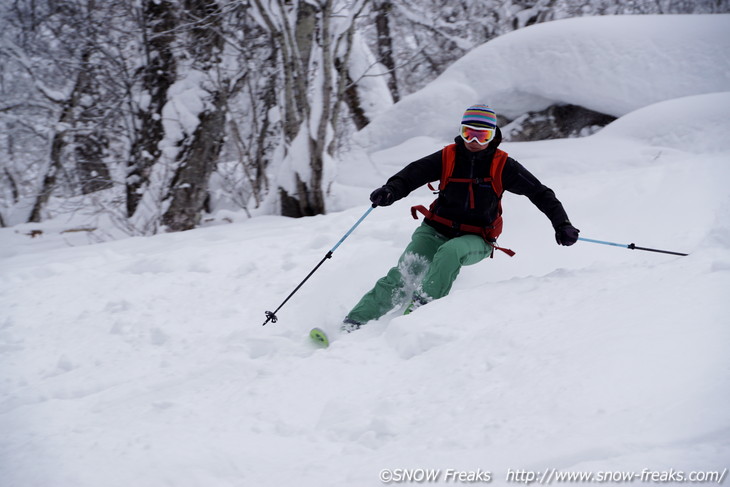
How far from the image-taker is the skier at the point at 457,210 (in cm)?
327

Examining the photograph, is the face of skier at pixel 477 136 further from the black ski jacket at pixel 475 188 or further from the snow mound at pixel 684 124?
the snow mound at pixel 684 124

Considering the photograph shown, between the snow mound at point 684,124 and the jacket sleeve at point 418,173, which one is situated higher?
the jacket sleeve at point 418,173

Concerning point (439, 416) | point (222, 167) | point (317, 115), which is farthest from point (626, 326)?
point (222, 167)

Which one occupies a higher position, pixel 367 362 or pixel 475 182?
pixel 475 182

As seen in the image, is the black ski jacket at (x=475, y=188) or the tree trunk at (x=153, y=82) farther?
the tree trunk at (x=153, y=82)

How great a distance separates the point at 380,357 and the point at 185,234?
11.3ft

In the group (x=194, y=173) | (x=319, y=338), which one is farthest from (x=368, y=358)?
(x=194, y=173)

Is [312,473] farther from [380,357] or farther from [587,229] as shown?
[587,229]

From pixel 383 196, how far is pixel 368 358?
123cm

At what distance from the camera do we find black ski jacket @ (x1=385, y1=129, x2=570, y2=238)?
133 inches

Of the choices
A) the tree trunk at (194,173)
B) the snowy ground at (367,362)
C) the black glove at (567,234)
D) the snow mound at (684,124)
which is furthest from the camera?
the tree trunk at (194,173)

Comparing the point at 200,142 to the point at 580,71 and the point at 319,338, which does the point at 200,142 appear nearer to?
the point at 319,338

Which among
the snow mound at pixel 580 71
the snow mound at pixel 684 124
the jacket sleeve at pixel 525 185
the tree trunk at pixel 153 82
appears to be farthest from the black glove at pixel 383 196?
the snow mound at pixel 580 71

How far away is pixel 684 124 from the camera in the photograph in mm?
6387
